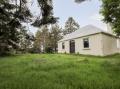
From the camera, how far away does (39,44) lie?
59875 millimetres

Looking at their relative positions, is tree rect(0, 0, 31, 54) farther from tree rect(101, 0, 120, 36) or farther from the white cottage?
the white cottage

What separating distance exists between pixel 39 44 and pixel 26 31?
52.6 metres

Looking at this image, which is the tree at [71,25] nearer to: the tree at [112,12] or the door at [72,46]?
the door at [72,46]

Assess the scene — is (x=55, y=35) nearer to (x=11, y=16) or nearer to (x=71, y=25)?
(x=71, y=25)

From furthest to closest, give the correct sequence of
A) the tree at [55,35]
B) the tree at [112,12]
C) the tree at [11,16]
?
the tree at [55,35] → the tree at [112,12] → the tree at [11,16]

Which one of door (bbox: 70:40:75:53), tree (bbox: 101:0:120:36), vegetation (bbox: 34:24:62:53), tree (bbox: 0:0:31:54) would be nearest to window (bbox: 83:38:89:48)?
door (bbox: 70:40:75:53)

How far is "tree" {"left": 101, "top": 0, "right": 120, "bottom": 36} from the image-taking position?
73.0ft

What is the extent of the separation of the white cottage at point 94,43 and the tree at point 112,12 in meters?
2.19

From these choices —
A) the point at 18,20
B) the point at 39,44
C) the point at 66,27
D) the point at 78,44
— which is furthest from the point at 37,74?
the point at 66,27

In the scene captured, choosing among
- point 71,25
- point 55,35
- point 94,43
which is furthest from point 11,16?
point 71,25

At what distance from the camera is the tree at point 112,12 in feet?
73.0

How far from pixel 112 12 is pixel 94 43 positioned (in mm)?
4725

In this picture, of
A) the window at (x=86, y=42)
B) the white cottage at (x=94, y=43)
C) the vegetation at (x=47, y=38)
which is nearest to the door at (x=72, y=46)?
the white cottage at (x=94, y=43)

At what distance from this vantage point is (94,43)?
26125mm
